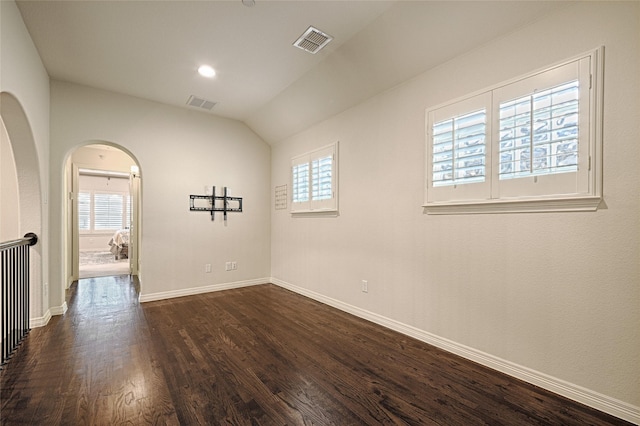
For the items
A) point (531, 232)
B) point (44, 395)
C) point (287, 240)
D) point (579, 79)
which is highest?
point (579, 79)

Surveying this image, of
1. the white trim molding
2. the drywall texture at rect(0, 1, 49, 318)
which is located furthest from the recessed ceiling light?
the white trim molding

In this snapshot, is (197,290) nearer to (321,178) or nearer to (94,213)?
(321,178)

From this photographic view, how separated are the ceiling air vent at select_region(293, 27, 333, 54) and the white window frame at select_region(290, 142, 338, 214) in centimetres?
129

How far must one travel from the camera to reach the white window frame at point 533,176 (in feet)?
6.04

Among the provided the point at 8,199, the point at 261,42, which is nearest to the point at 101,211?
the point at 8,199

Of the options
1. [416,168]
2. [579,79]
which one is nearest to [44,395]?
[416,168]

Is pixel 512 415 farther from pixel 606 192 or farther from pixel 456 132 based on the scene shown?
pixel 456 132

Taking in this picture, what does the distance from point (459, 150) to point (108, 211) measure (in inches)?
470

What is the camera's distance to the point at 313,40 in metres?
2.87

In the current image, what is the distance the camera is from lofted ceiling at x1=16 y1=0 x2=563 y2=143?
239 centimetres

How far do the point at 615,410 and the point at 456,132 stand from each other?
218 cm

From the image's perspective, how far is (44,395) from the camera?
6.40ft

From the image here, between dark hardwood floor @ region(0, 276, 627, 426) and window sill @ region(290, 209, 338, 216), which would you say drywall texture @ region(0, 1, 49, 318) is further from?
window sill @ region(290, 209, 338, 216)

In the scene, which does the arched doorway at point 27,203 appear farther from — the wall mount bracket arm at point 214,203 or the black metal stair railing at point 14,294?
the wall mount bracket arm at point 214,203
